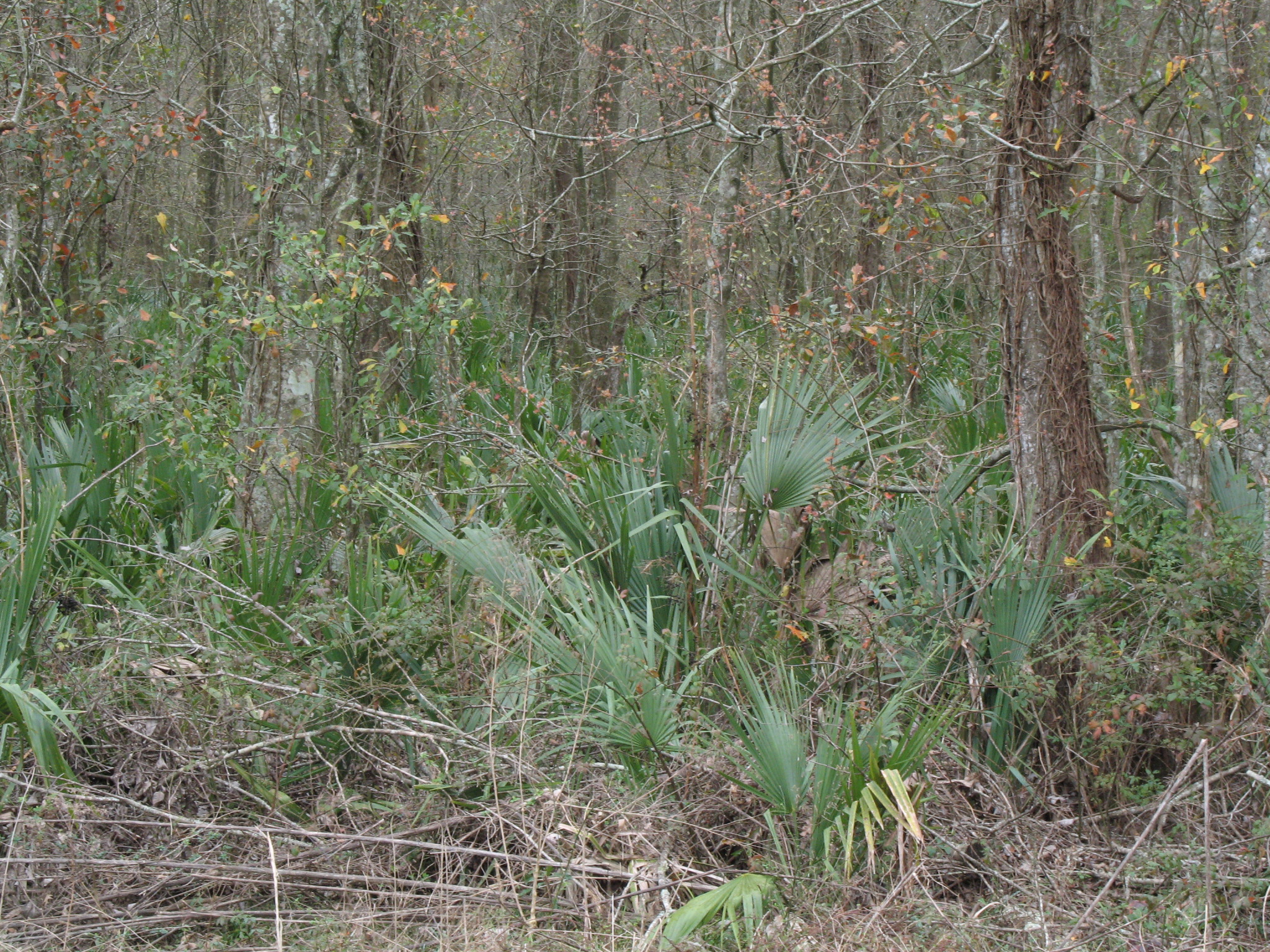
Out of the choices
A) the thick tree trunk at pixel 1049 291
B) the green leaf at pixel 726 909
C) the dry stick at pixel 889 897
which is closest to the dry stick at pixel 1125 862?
the dry stick at pixel 889 897

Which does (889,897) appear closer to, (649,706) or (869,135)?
(649,706)

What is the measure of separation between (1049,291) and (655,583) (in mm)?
2248

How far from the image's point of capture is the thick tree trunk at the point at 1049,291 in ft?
16.5

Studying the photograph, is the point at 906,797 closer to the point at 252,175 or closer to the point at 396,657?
the point at 396,657

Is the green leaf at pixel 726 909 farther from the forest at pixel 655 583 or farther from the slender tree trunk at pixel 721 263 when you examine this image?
the slender tree trunk at pixel 721 263

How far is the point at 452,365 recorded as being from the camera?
311 inches

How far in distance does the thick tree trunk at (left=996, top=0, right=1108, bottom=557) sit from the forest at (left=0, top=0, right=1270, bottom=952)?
0.02m

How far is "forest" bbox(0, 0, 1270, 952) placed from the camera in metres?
3.68

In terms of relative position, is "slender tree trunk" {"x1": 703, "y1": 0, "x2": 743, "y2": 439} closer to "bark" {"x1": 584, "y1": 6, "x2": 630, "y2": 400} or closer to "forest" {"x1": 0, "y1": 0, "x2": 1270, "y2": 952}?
"forest" {"x1": 0, "y1": 0, "x2": 1270, "y2": 952}

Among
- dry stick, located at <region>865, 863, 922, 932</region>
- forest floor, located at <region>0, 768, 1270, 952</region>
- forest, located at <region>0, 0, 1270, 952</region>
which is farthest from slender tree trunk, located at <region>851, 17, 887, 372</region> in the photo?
dry stick, located at <region>865, 863, 922, 932</region>

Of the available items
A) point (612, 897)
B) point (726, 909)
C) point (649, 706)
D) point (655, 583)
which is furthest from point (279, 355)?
point (726, 909)

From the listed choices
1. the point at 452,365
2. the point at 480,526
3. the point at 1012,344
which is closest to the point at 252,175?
the point at 452,365

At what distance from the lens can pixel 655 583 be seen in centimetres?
510

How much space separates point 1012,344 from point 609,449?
2.50 meters
